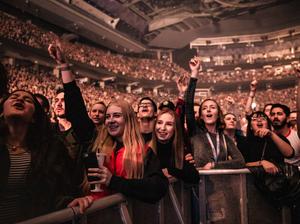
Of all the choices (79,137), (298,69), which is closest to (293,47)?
(298,69)

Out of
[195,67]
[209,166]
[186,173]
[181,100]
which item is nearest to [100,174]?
[186,173]

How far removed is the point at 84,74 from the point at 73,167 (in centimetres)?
1887

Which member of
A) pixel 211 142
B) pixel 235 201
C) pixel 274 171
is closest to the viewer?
pixel 274 171

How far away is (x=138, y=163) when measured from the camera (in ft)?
6.63

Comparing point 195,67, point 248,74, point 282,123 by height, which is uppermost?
point 248,74

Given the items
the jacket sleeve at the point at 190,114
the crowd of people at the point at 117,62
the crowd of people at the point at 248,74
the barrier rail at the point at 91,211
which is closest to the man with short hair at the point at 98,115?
the jacket sleeve at the point at 190,114

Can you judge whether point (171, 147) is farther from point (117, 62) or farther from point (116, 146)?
point (117, 62)

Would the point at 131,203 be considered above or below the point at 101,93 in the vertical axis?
below

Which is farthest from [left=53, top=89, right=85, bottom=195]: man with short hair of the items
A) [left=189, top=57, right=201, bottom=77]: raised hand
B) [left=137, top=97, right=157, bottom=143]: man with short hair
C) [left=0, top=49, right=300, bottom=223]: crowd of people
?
[left=189, top=57, right=201, bottom=77]: raised hand

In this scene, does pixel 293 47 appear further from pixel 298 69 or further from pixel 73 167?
pixel 73 167

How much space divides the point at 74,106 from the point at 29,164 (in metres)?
0.93

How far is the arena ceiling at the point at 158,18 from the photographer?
18641mm

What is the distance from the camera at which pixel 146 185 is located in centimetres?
190

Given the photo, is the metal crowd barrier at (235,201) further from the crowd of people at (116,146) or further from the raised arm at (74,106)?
the raised arm at (74,106)
